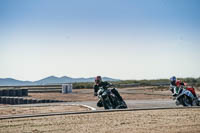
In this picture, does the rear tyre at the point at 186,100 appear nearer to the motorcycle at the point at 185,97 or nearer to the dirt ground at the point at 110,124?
the motorcycle at the point at 185,97

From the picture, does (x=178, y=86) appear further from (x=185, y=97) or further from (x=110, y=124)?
(x=110, y=124)

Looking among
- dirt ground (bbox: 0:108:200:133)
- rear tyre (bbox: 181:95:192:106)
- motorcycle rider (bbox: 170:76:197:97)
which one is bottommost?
dirt ground (bbox: 0:108:200:133)

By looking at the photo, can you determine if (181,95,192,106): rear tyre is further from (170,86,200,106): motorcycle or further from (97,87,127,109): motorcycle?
(97,87,127,109): motorcycle

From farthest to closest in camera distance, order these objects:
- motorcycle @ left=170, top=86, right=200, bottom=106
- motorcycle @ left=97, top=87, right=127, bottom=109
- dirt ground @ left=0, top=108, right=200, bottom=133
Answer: motorcycle @ left=170, top=86, right=200, bottom=106, motorcycle @ left=97, top=87, right=127, bottom=109, dirt ground @ left=0, top=108, right=200, bottom=133

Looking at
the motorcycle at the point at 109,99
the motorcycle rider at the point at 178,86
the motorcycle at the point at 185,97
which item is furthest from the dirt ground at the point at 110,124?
the motorcycle rider at the point at 178,86

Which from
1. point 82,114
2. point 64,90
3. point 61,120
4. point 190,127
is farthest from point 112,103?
point 64,90

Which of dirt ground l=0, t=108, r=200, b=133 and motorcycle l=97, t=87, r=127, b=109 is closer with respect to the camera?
Answer: dirt ground l=0, t=108, r=200, b=133

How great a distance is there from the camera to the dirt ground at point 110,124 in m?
11.4

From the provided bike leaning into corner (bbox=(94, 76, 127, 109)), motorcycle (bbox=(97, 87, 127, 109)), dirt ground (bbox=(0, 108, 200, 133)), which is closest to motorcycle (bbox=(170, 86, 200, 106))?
bike leaning into corner (bbox=(94, 76, 127, 109))

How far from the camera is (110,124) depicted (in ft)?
41.2

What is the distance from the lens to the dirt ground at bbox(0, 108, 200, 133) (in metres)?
11.4

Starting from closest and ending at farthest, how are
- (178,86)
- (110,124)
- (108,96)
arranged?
(110,124) → (108,96) → (178,86)

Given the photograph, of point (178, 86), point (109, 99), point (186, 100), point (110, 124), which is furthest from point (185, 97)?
point (110, 124)

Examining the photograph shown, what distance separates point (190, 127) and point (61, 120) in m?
4.82
